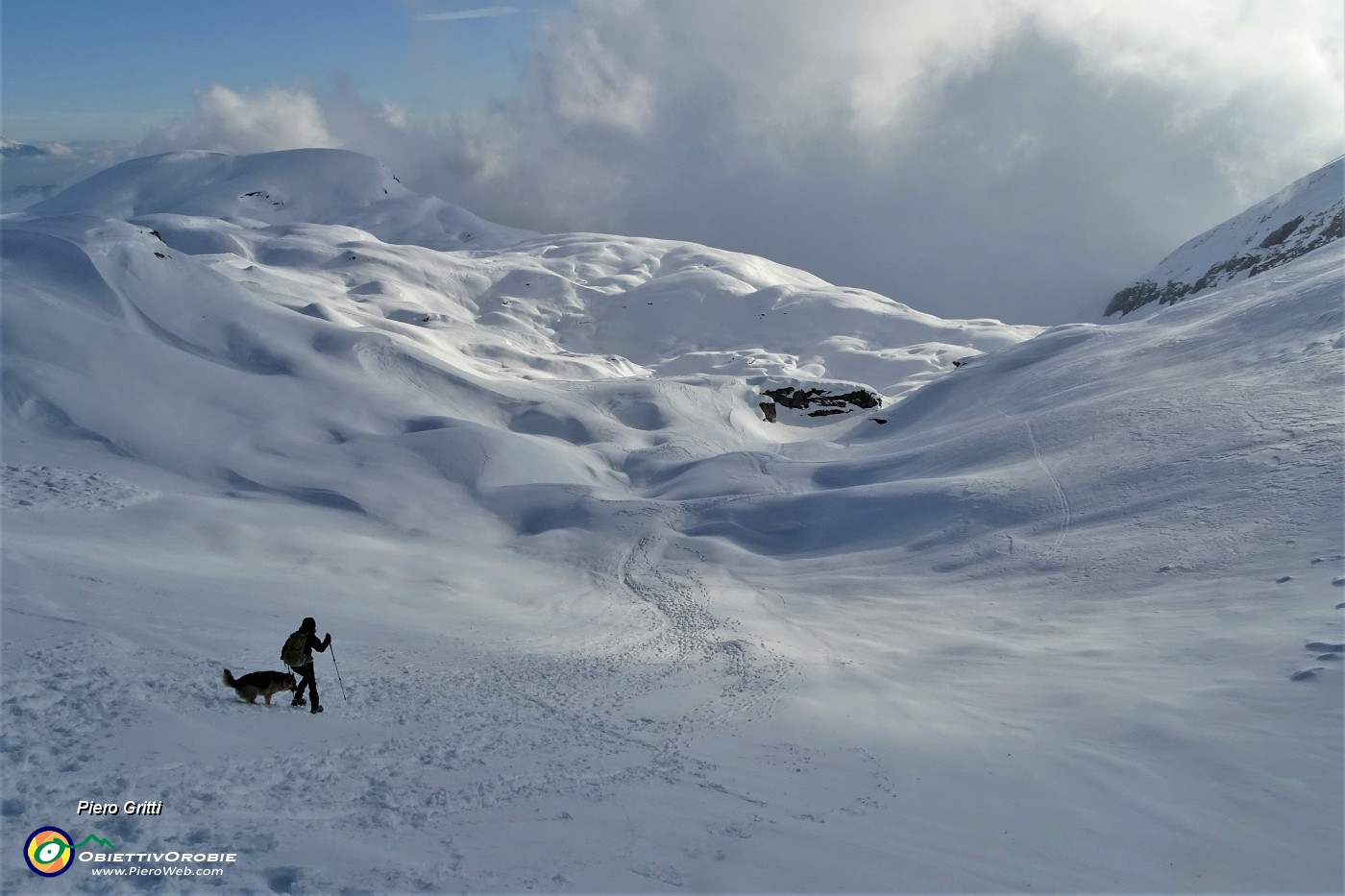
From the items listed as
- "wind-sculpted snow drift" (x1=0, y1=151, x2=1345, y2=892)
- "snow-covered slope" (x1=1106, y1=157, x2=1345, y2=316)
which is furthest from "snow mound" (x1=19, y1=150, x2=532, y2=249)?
"snow-covered slope" (x1=1106, y1=157, x2=1345, y2=316)

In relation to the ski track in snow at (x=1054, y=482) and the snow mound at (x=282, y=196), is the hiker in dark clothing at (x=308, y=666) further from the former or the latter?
the snow mound at (x=282, y=196)

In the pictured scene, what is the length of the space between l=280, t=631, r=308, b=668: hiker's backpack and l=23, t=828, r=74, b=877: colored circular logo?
3.01 m

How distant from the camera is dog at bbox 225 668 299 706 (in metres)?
9.26

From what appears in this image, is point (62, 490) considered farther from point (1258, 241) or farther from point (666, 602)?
point (1258, 241)

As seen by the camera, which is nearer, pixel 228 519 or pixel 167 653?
pixel 167 653

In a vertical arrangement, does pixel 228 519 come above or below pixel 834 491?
below

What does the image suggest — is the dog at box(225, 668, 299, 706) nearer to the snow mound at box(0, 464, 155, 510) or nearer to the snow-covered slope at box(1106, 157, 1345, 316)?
the snow mound at box(0, 464, 155, 510)

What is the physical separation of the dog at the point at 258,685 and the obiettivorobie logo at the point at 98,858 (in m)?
2.83

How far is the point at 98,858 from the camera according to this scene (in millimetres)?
6234

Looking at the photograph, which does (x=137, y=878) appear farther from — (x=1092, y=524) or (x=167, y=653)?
(x=1092, y=524)

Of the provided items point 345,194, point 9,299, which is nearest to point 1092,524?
point 9,299

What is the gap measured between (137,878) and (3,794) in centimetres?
167

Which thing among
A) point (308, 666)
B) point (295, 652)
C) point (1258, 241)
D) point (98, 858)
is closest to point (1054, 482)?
point (308, 666)

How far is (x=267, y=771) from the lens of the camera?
7812 mm
